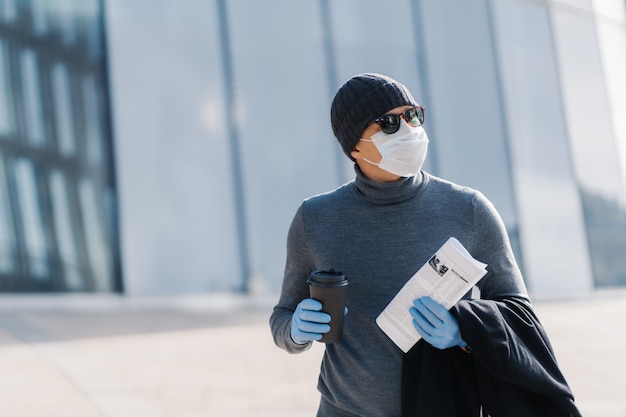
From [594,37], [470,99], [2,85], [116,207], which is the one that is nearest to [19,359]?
[116,207]

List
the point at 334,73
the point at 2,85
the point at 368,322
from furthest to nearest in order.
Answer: the point at 334,73
the point at 2,85
the point at 368,322

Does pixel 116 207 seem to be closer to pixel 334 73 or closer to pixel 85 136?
pixel 85 136

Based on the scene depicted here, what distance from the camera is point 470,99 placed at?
10.8m

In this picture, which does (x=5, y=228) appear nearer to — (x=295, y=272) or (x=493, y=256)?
(x=295, y=272)

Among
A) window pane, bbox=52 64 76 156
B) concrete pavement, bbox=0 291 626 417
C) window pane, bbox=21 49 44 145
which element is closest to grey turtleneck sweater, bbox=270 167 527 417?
concrete pavement, bbox=0 291 626 417

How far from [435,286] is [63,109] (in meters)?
8.87

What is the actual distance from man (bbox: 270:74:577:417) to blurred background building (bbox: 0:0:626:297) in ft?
25.9

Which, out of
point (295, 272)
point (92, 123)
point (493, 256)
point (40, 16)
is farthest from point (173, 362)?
point (40, 16)

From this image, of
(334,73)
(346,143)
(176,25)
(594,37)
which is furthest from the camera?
(594,37)

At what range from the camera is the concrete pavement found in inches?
158

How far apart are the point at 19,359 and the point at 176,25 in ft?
19.8

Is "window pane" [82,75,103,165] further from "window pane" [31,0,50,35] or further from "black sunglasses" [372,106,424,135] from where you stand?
"black sunglasses" [372,106,424,135]

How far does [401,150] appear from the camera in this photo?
160 cm

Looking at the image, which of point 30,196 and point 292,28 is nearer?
point 30,196
